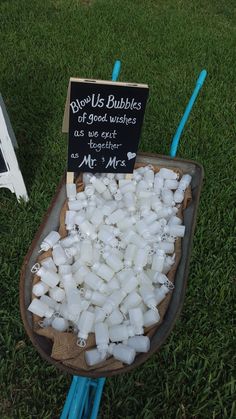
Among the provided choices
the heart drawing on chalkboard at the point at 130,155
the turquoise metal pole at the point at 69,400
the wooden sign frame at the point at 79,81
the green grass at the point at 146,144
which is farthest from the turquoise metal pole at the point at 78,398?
the heart drawing on chalkboard at the point at 130,155

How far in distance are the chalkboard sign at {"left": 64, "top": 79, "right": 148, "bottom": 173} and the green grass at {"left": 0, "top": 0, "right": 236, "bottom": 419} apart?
0.80 metres

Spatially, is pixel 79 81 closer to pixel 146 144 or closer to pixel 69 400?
pixel 69 400

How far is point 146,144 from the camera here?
3.41 m

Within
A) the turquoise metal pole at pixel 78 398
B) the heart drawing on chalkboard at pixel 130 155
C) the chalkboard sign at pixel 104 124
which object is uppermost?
the chalkboard sign at pixel 104 124

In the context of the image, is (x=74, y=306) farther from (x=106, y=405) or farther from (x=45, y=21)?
(x=45, y=21)

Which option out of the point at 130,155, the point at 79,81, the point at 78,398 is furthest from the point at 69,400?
the point at 79,81

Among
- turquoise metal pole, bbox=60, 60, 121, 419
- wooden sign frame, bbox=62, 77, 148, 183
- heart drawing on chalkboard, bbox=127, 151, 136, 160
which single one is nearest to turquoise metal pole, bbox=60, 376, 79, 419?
turquoise metal pole, bbox=60, 60, 121, 419

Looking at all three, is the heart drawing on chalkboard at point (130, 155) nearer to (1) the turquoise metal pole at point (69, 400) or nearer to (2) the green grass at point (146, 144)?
(2) the green grass at point (146, 144)

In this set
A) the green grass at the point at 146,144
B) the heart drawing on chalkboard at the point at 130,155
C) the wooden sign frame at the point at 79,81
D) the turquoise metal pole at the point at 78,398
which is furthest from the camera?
the heart drawing on chalkboard at the point at 130,155

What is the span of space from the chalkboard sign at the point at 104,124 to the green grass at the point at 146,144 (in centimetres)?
80

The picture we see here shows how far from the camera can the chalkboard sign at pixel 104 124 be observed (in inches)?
73.9

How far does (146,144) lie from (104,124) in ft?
4.65

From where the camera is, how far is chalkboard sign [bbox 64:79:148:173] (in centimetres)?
188

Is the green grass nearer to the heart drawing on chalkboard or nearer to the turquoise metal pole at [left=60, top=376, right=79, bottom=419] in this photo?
the turquoise metal pole at [left=60, top=376, right=79, bottom=419]
